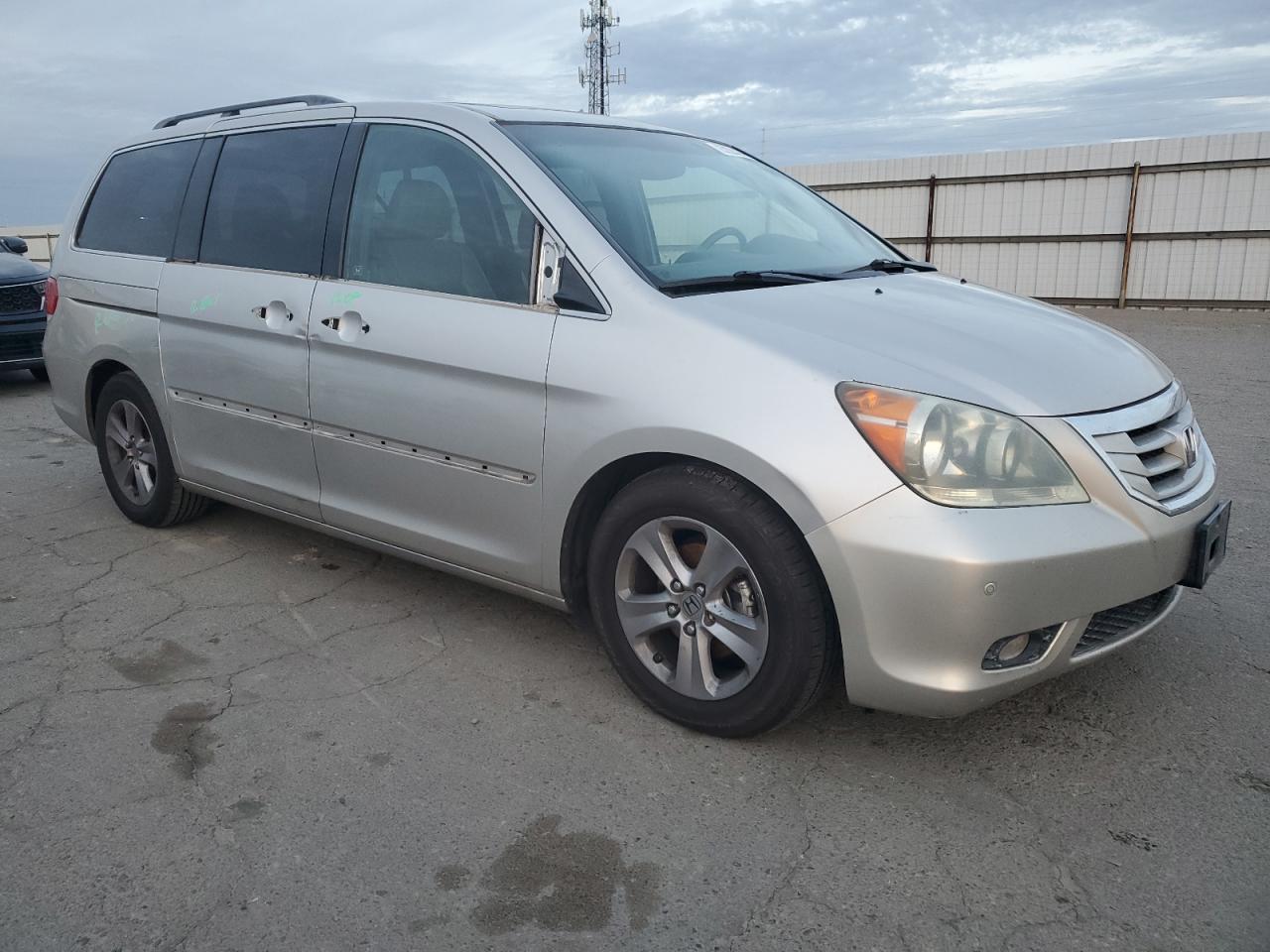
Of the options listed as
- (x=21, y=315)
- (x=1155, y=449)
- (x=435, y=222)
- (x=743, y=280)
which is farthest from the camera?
(x=21, y=315)

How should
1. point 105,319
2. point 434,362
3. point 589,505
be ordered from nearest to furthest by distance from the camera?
point 589,505 < point 434,362 < point 105,319

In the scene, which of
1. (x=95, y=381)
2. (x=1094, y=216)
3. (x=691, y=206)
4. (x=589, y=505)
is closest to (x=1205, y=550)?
(x=589, y=505)

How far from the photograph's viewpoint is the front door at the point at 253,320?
3.66m

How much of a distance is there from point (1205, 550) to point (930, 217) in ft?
49.0

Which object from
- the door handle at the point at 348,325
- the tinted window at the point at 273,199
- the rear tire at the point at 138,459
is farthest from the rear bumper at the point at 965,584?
the rear tire at the point at 138,459

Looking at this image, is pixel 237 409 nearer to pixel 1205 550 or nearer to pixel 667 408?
pixel 667 408

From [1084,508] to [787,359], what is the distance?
78 centimetres

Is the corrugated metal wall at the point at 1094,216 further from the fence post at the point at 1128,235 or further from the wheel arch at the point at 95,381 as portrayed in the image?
the wheel arch at the point at 95,381

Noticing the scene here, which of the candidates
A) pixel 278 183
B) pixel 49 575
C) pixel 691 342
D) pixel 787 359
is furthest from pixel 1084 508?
pixel 49 575

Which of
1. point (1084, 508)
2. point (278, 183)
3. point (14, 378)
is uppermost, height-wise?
point (278, 183)

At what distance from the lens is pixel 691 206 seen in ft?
12.3

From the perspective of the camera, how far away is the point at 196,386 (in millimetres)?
4066

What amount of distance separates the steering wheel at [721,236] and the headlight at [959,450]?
102 cm

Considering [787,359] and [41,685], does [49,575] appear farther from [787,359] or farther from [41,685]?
[787,359]
